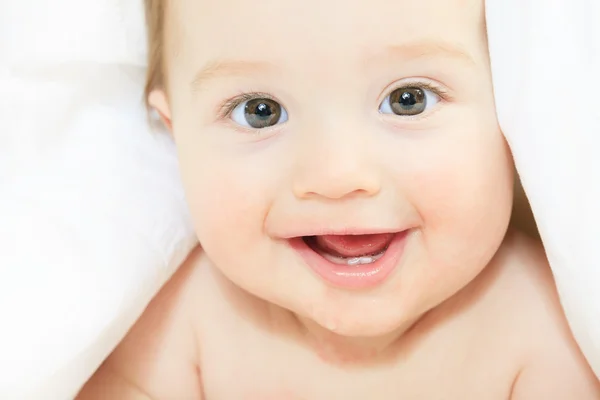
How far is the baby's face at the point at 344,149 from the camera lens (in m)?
0.85

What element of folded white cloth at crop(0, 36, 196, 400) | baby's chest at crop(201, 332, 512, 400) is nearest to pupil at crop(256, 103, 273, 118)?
folded white cloth at crop(0, 36, 196, 400)

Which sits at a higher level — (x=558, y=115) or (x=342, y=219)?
(x=558, y=115)

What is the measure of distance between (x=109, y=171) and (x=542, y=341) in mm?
586

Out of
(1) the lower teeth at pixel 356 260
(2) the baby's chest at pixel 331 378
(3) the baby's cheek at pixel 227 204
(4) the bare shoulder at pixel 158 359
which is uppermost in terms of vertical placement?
(1) the lower teeth at pixel 356 260

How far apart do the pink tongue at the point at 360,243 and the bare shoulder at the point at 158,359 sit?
28 centimetres

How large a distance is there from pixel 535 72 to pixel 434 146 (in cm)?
13

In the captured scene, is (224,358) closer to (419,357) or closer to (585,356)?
(419,357)

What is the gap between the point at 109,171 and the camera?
3.52 feet

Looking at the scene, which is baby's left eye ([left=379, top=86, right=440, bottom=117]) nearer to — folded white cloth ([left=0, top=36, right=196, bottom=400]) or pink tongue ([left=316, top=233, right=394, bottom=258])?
pink tongue ([left=316, top=233, right=394, bottom=258])

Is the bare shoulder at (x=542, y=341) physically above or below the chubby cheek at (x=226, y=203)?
above

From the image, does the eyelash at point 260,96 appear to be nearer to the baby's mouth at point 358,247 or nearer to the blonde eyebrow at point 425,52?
the blonde eyebrow at point 425,52

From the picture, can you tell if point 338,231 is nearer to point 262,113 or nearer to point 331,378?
point 262,113

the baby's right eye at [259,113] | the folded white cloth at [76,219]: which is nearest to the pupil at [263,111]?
the baby's right eye at [259,113]

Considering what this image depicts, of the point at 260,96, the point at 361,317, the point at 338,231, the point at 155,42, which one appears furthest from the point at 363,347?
the point at 155,42
